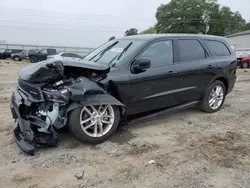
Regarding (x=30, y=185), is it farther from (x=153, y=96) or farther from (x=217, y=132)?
(x=217, y=132)

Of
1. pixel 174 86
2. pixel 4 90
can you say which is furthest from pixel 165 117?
pixel 4 90

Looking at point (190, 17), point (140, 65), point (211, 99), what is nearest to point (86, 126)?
point (140, 65)

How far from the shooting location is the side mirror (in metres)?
4.26

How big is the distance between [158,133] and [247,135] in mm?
1529

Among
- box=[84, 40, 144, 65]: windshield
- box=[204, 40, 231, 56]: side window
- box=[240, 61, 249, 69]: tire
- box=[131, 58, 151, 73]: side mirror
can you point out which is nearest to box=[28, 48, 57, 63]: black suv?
box=[240, 61, 249, 69]: tire

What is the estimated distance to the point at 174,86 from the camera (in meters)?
4.91

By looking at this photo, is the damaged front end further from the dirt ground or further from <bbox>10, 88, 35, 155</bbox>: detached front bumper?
the dirt ground

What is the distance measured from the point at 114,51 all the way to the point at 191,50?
1.59m

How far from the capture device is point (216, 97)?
230 inches

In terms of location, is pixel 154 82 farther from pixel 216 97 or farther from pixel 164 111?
pixel 216 97

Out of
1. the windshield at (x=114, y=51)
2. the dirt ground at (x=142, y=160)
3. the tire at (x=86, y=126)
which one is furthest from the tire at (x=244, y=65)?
the tire at (x=86, y=126)

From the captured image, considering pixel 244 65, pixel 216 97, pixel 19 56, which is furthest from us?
pixel 19 56

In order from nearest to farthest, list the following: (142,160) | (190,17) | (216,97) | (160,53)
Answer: (142,160) < (160,53) < (216,97) < (190,17)

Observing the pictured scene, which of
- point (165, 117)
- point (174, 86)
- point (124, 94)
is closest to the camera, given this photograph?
point (124, 94)
